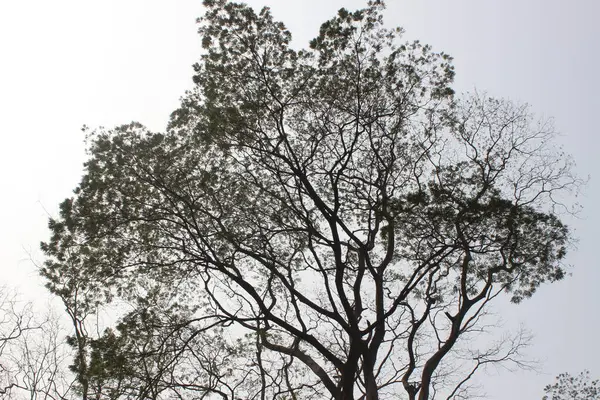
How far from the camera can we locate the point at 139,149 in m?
9.36

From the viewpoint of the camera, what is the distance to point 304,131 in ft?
32.8

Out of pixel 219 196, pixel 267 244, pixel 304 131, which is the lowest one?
pixel 267 244

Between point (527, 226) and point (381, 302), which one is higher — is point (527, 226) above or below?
above

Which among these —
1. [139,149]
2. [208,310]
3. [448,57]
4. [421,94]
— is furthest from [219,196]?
[448,57]

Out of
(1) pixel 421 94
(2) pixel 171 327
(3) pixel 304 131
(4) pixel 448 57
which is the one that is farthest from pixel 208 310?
(4) pixel 448 57

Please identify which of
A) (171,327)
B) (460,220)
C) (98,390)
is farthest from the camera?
(460,220)

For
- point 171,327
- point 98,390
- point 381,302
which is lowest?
point 98,390

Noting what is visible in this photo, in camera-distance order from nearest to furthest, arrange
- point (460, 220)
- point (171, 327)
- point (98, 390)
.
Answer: point (98, 390)
point (171, 327)
point (460, 220)

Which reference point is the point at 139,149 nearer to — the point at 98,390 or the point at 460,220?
the point at 98,390

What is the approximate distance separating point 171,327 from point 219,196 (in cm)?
250

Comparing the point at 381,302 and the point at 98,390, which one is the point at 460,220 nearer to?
the point at 381,302

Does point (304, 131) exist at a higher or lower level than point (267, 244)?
higher

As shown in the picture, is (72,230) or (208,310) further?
(208,310)

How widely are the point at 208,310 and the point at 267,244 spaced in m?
1.89
